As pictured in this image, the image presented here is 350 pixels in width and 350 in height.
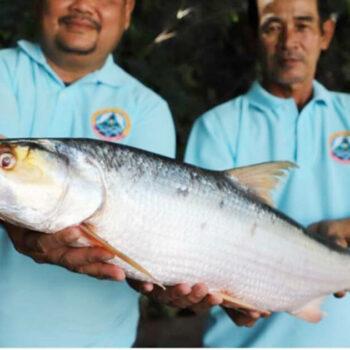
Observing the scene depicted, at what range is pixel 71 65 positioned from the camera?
294 cm

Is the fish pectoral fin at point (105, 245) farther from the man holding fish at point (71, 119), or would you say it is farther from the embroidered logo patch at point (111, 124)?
the embroidered logo patch at point (111, 124)

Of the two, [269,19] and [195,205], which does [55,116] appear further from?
[269,19]

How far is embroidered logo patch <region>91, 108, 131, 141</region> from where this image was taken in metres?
2.82

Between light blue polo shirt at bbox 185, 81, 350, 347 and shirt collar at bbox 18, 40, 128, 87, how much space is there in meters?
0.40

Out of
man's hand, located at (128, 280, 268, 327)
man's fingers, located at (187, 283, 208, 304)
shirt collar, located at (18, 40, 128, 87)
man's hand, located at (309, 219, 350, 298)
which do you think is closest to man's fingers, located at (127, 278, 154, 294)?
man's hand, located at (128, 280, 268, 327)

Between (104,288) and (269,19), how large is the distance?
139 centimetres

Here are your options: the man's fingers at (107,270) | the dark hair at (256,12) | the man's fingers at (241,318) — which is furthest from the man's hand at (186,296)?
the dark hair at (256,12)

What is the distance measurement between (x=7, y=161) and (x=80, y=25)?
3.76ft

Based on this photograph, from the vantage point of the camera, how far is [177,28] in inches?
214

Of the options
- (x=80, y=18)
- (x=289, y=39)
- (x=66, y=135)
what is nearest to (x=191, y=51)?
(x=289, y=39)

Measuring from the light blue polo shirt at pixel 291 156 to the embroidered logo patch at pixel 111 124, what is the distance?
0.33 meters

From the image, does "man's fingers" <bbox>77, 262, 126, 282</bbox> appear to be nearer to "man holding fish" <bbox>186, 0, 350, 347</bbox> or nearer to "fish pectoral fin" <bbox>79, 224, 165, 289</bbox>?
"fish pectoral fin" <bbox>79, 224, 165, 289</bbox>

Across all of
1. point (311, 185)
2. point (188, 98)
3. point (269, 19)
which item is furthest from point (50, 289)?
point (188, 98)

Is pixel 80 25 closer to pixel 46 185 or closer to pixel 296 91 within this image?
pixel 296 91
